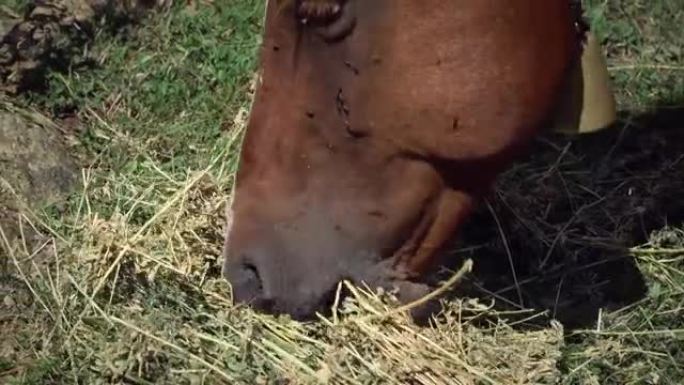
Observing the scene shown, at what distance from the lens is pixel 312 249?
8.41 ft

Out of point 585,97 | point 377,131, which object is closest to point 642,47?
point 585,97

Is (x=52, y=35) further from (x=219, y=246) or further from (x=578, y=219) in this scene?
(x=578, y=219)

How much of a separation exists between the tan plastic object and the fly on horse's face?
0.07 m

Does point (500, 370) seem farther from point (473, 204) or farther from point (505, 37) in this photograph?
point (505, 37)

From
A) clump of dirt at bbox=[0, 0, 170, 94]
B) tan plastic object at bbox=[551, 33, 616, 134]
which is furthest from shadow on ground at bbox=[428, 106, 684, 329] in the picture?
clump of dirt at bbox=[0, 0, 170, 94]

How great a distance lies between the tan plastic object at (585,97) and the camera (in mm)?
2682

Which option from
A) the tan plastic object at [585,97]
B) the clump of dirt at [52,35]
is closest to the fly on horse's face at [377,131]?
the tan plastic object at [585,97]

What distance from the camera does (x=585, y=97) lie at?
270 cm

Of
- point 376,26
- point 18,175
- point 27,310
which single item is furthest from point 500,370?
point 18,175

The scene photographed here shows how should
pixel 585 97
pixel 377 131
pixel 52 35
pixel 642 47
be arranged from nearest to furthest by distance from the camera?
pixel 377 131 < pixel 585 97 < pixel 52 35 < pixel 642 47

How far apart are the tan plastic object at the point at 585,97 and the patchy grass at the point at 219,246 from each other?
0.40 meters

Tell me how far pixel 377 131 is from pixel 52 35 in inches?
73.0

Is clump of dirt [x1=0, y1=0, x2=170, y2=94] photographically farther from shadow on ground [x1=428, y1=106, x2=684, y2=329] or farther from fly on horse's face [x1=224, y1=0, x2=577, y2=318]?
fly on horse's face [x1=224, y1=0, x2=577, y2=318]

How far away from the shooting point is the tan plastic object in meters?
2.68
